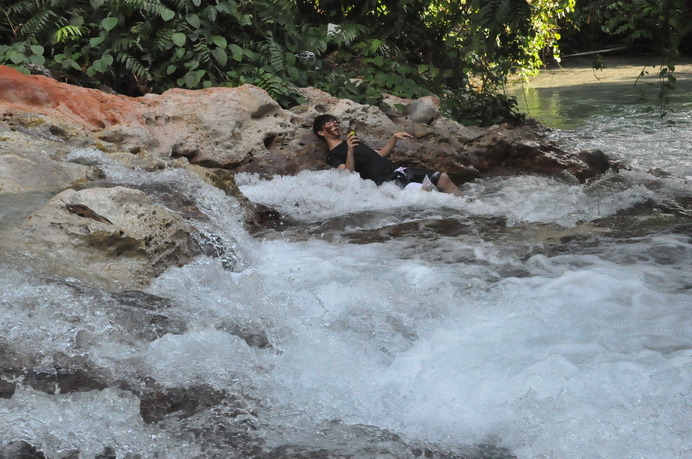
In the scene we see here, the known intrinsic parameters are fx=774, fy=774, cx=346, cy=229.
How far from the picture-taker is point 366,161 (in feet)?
23.9

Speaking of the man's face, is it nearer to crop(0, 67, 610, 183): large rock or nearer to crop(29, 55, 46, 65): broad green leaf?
crop(0, 67, 610, 183): large rock

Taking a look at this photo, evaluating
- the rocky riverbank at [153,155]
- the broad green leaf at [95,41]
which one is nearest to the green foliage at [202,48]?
the broad green leaf at [95,41]

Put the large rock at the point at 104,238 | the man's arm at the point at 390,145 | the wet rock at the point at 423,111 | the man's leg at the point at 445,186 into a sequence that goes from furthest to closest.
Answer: the wet rock at the point at 423,111 < the man's arm at the point at 390,145 < the man's leg at the point at 445,186 < the large rock at the point at 104,238

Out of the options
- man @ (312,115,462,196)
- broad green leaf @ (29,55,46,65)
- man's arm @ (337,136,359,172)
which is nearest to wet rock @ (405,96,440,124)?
man @ (312,115,462,196)

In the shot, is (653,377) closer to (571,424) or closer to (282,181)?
(571,424)

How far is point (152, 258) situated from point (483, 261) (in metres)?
1.95

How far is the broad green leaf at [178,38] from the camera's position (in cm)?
846

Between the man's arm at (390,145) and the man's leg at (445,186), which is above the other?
the man's arm at (390,145)

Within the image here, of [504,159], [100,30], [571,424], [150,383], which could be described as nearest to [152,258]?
[150,383]

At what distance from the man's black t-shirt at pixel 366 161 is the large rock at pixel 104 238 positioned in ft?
9.47

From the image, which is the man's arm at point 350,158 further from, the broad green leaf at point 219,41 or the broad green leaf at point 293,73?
the broad green leaf at point 219,41

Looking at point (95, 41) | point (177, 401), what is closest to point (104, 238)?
point (177, 401)

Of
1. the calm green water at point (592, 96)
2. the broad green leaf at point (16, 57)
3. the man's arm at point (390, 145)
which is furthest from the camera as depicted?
the calm green water at point (592, 96)

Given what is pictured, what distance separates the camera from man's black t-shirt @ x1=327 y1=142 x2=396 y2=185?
7223 millimetres
